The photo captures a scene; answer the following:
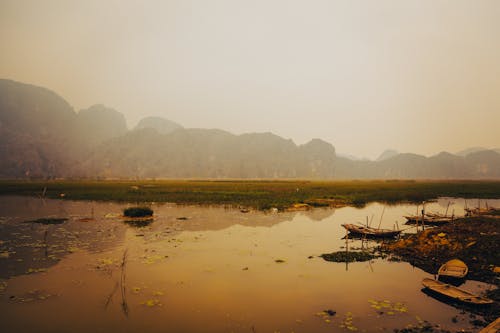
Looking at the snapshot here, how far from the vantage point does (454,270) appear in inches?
605

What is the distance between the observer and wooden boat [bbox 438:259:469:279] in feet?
48.5

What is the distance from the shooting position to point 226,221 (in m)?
34.0

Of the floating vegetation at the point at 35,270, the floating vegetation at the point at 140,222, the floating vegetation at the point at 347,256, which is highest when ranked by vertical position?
the floating vegetation at the point at 347,256

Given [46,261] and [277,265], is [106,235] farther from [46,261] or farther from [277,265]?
[277,265]

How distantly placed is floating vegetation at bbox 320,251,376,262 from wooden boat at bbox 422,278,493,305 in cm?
552

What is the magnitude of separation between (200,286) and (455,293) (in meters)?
→ 10.7

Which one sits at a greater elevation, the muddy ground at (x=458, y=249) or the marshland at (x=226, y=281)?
the muddy ground at (x=458, y=249)

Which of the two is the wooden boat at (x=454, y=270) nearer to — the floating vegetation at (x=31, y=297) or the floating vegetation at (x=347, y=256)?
the floating vegetation at (x=347, y=256)

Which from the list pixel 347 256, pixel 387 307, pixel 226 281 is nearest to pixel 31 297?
pixel 226 281

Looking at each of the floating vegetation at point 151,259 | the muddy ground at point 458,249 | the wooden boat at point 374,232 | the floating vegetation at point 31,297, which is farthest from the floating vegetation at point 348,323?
the wooden boat at point 374,232

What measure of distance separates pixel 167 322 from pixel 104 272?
23.8 ft

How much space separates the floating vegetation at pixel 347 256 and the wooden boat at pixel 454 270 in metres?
4.56

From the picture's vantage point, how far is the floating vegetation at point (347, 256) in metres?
19.4

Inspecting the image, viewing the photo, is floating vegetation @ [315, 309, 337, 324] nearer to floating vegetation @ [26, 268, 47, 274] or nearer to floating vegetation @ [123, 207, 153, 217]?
floating vegetation @ [26, 268, 47, 274]
